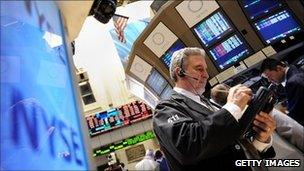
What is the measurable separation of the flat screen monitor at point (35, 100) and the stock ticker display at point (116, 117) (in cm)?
1334

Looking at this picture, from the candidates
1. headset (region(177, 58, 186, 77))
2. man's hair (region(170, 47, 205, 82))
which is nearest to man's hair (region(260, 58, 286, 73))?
man's hair (region(170, 47, 205, 82))

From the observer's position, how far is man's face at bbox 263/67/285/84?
449 centimetres

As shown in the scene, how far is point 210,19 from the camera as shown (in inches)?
237

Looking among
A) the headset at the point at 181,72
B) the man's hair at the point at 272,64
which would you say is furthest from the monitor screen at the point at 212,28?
the headset at the point at 181,72

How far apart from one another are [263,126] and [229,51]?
3.88 meters

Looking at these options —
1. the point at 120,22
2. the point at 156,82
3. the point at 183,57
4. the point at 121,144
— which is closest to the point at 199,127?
the point at 183,57

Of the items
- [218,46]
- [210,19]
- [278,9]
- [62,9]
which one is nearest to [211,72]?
[218,46]

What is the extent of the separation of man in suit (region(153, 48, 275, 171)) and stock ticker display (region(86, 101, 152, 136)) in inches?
503

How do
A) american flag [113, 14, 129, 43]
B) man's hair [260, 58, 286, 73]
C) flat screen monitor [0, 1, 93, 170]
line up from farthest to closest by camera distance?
1. american flag [113, 14, 129, 43]
2. man's hair [260, 58, 286, 73]
3. flat screen monitor [0, 1, 93, 170]

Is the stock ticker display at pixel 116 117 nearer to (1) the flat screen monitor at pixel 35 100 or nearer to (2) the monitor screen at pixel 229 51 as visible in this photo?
(2) the monitor screen at pixel 229 51

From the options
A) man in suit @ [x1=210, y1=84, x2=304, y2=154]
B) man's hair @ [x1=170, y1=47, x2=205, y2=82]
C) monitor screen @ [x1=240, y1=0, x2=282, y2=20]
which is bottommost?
man in suit @ [x1=210, y1=84, x2=304, y2=154]

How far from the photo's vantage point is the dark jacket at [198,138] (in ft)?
6.63

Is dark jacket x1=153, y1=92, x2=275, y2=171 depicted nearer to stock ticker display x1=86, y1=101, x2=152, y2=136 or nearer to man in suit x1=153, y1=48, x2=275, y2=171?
man in suit x1=153, y1=48, x2=275, y2=171

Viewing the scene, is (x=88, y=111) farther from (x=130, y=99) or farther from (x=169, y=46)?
(x=169, y=46)
